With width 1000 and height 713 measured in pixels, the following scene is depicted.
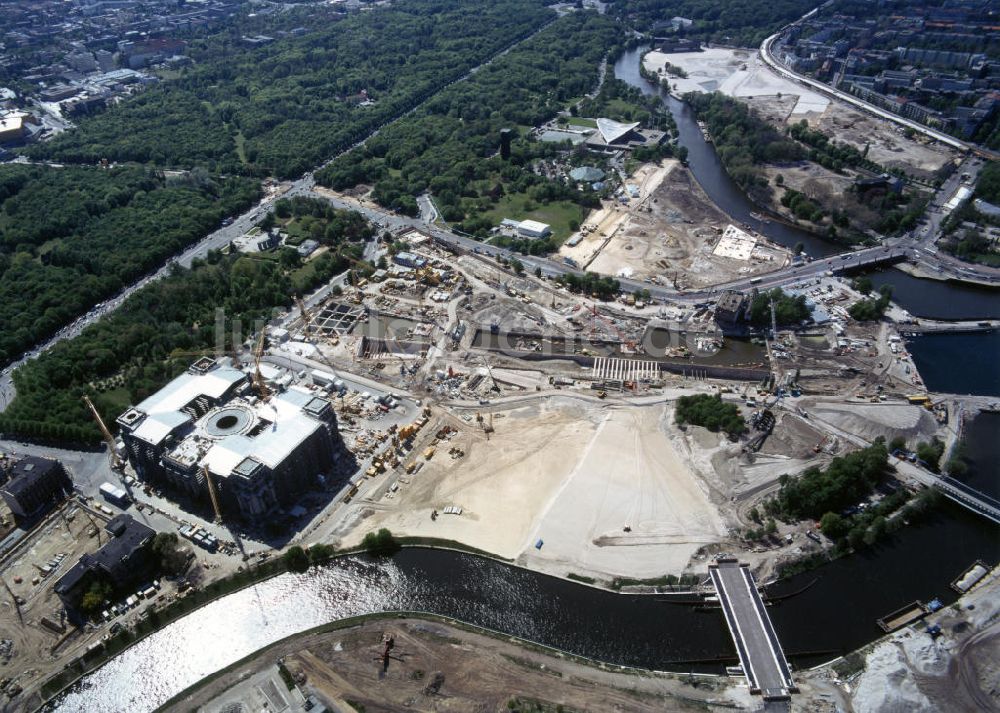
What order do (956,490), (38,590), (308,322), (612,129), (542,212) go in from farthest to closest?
(612,129), (542,212), (308,322), (956,490), (38,590)

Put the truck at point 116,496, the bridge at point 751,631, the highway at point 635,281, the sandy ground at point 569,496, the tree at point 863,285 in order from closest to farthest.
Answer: the bridge at point 751,631
the sandy ground at point 569,496
the truck at point 116,496
the tree at point 863,285
the highway at point 635,281

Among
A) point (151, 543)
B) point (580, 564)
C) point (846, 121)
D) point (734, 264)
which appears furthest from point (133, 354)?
point (846, 121)

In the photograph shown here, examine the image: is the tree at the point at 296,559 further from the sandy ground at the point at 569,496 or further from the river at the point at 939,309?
the river at the point at 939,309

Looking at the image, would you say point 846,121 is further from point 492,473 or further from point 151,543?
point 151,543

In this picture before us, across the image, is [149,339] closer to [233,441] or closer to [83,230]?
[233,441]

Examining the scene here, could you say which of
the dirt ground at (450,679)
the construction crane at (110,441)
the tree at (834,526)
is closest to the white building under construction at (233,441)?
the construction crane at (110,441)

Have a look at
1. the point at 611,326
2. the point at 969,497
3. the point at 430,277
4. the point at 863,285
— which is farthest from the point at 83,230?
A: the point at 969,497
